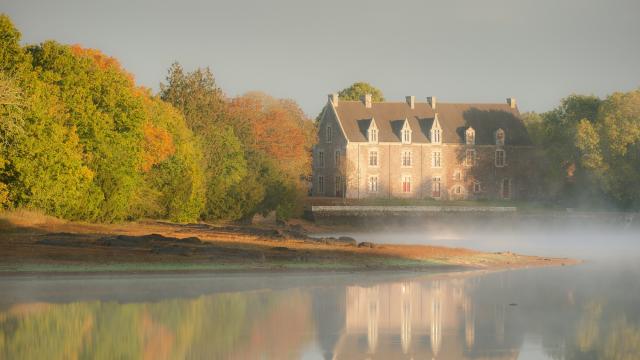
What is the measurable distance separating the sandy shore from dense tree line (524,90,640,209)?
54160mm

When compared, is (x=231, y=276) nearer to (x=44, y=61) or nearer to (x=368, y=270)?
(x=368, y=270)

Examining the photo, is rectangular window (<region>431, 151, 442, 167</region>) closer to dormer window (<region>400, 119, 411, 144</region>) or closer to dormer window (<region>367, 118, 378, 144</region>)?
dormer window (<region>400, 119, 411, 144</region>)

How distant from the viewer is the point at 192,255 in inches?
1590

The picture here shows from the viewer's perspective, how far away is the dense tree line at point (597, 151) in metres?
99.6

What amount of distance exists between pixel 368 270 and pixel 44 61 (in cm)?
2861

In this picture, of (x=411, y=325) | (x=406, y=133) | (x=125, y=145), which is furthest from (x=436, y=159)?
(x=411, y=325)

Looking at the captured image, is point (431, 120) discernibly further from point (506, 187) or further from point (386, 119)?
point (506, 187)

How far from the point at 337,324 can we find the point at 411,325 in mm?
1710

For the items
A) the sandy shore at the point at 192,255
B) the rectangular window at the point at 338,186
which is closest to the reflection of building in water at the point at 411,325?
the sandy shore at the point at 192,255

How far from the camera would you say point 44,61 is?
193 feet

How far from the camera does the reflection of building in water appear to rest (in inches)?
783


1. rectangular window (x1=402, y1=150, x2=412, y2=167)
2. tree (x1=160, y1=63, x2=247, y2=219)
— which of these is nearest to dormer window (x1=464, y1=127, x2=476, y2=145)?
rectangular window (x1=402, y1=150, x2=412, y2=167)

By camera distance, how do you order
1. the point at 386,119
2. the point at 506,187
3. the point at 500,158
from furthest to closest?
the point at 500,158
the point at 506,187
the point at 386,119

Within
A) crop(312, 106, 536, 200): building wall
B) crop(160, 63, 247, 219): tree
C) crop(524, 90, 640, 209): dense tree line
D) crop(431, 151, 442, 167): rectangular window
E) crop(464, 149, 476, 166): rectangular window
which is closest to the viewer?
crop(160, 63, 247, 219): tree
